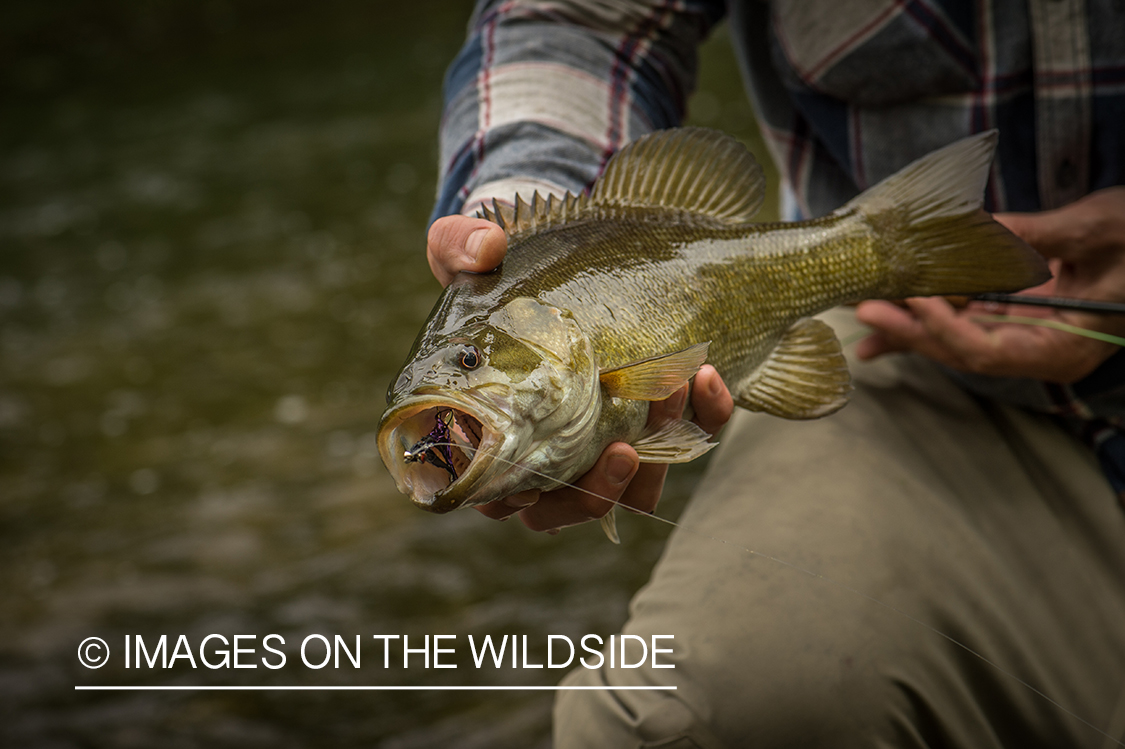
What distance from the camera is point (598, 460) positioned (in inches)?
56.2

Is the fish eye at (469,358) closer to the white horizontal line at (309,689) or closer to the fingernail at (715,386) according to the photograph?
the fingernail at (715,386)

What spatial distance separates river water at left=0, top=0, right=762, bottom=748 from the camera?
290 cm

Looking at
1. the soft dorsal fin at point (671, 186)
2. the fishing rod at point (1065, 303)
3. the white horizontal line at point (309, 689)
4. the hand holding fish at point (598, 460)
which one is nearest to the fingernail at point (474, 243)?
the hand holding fish at point (598, 460)

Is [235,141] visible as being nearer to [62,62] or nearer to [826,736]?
[62,62]

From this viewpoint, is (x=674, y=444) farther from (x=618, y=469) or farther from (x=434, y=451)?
(x=434, y=451)

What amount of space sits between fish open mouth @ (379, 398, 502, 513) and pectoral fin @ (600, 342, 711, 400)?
Result: 0.21 meters

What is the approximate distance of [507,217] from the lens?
1.58 metres

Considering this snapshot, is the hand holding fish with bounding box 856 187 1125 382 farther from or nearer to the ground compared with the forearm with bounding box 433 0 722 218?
nearer to the ground

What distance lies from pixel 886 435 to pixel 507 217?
938 mm

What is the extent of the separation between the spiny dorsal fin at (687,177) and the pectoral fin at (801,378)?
0.75ft

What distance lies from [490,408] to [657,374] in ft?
0.80

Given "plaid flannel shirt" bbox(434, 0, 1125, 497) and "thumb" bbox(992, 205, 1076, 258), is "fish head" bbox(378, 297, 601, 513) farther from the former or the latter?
"thumb" bbox(992, 205, 1076, 258)

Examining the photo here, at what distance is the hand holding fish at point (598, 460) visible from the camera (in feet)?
4.62

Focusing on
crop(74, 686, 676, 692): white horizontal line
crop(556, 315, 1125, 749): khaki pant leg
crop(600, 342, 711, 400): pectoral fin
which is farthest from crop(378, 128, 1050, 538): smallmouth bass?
crop(74, 686, 676, 692): white horizontal line
